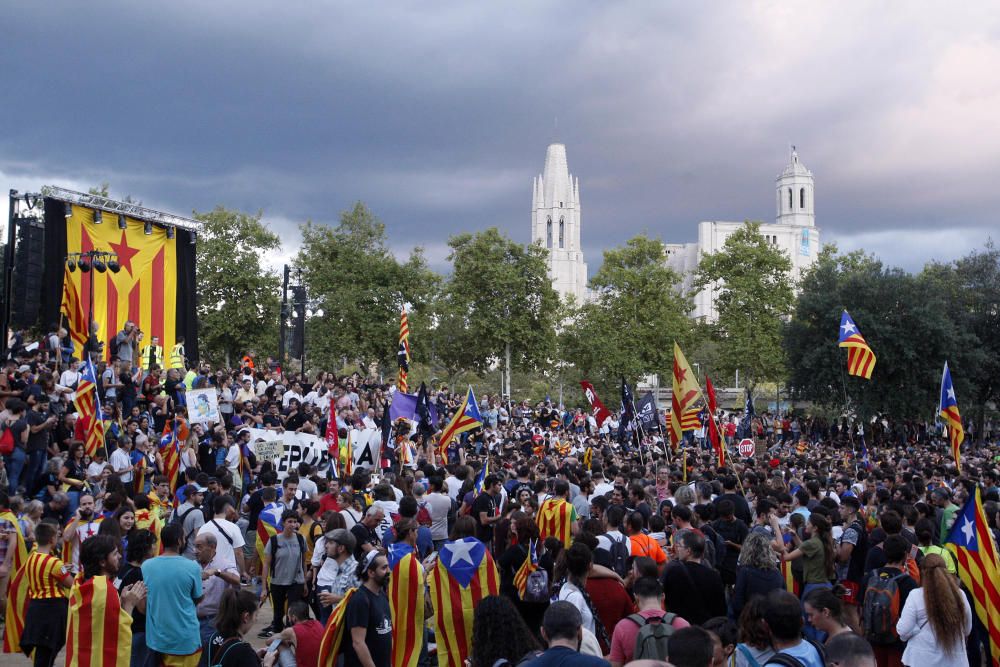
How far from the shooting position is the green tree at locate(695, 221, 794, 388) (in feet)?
185

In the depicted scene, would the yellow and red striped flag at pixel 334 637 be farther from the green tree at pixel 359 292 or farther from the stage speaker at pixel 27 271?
the green tree at pixel 359 292

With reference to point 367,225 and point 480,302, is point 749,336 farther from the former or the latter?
point 367,225

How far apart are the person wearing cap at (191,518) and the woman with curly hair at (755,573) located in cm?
509

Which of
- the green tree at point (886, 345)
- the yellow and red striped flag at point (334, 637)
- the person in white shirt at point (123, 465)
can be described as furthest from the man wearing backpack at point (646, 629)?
the green tree at point (886, 345)

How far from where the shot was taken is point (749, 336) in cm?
5684

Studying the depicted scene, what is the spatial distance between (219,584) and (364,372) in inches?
1872

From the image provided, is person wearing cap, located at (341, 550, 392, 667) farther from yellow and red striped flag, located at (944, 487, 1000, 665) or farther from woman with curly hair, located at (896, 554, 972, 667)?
yellow and red striped flag, located at (944, 487, 1000, 665)

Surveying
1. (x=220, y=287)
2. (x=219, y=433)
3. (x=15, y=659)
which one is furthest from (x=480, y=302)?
(x=15, y=659)

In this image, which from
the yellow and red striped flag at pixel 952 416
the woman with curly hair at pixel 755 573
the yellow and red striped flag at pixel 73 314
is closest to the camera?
the woman with curly hair at pixel 755 573

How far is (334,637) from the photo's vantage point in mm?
6254

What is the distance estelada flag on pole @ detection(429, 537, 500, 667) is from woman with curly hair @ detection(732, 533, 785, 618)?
1871mm

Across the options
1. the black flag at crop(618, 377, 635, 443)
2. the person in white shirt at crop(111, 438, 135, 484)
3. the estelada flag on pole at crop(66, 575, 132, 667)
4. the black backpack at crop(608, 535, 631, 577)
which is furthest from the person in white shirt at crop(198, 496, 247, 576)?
the black flag at crop(618, 377, 635, 443)

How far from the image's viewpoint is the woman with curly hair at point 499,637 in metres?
4.82

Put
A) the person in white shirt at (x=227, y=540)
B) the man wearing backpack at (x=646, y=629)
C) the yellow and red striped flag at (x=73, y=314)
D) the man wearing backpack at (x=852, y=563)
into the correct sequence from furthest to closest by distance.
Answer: the yellow and red striped flag at (x=73, y=314) < the man wearing backpack at (x=852, y=563) < the person in white shirt at (x=227, y=540) < the man wearing backpack at (x=646, y=629)
